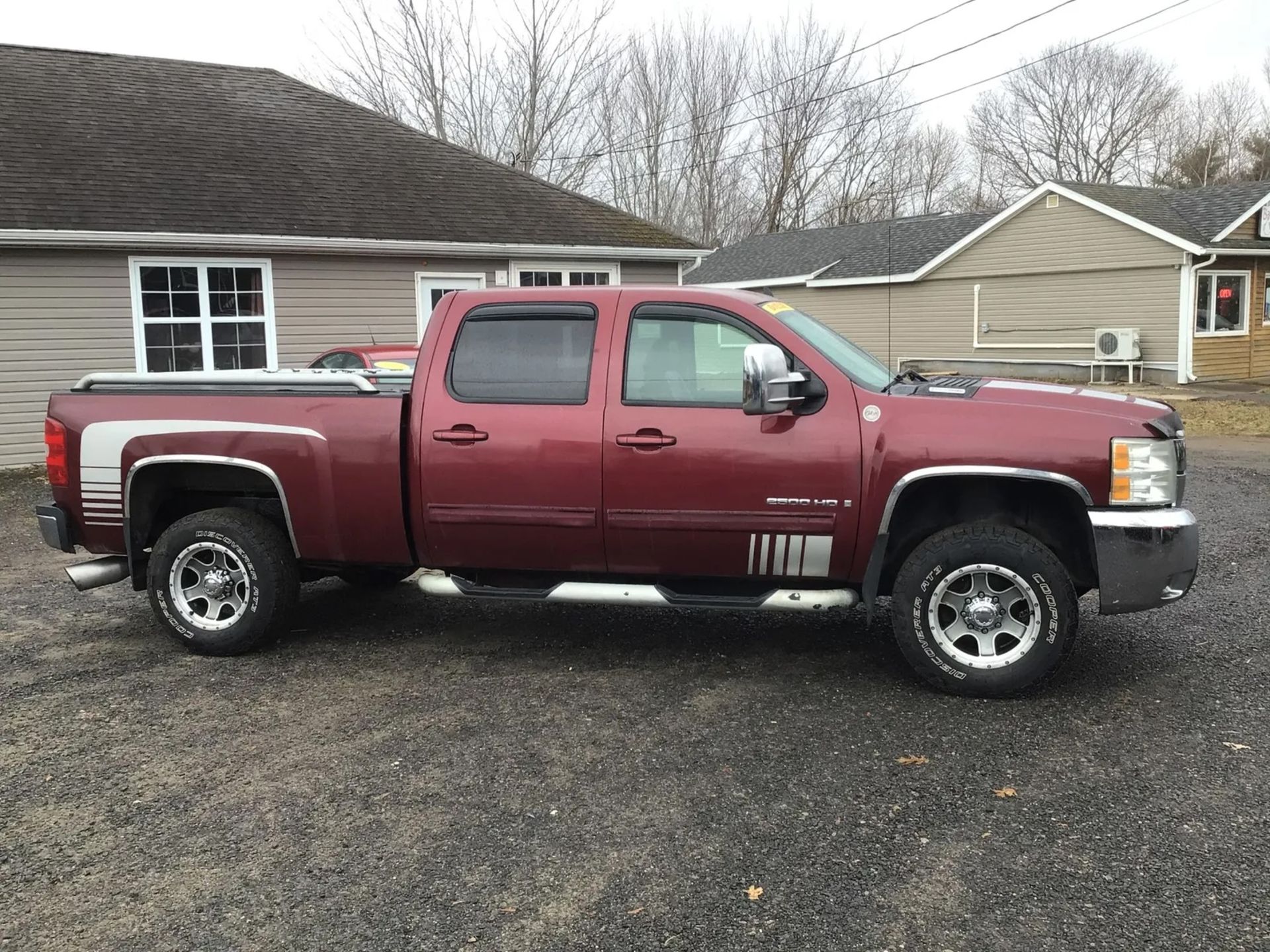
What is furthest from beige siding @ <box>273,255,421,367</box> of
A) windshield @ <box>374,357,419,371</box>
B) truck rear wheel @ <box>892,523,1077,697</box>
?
truck rear wheel @ <box>892,523,1077,697</box>

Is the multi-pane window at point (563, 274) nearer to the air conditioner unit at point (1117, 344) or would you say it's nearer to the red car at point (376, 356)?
the red car at point (376, 356)

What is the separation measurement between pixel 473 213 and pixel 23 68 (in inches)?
269

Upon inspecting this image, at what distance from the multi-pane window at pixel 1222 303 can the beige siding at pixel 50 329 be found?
2042 cm

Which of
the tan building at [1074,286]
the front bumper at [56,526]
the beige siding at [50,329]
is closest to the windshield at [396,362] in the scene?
the beige siding at [50,329]

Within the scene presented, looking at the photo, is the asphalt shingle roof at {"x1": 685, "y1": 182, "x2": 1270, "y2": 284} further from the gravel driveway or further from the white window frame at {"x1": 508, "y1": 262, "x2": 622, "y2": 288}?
the gravel driveway

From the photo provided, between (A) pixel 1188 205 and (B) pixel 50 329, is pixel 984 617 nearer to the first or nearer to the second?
(B) pixel 50 329

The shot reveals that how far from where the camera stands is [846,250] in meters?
31.1

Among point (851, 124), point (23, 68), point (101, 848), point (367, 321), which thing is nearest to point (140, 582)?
point (101, 848)

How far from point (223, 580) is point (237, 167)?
11084mm

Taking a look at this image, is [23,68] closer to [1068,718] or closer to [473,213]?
[473,213]

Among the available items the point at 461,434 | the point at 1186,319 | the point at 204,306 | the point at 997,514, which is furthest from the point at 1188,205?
the point at 461,434

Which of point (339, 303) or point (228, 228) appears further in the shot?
point (339, 303)

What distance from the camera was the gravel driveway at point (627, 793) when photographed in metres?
3.10

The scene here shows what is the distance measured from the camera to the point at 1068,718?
14.9 ft
